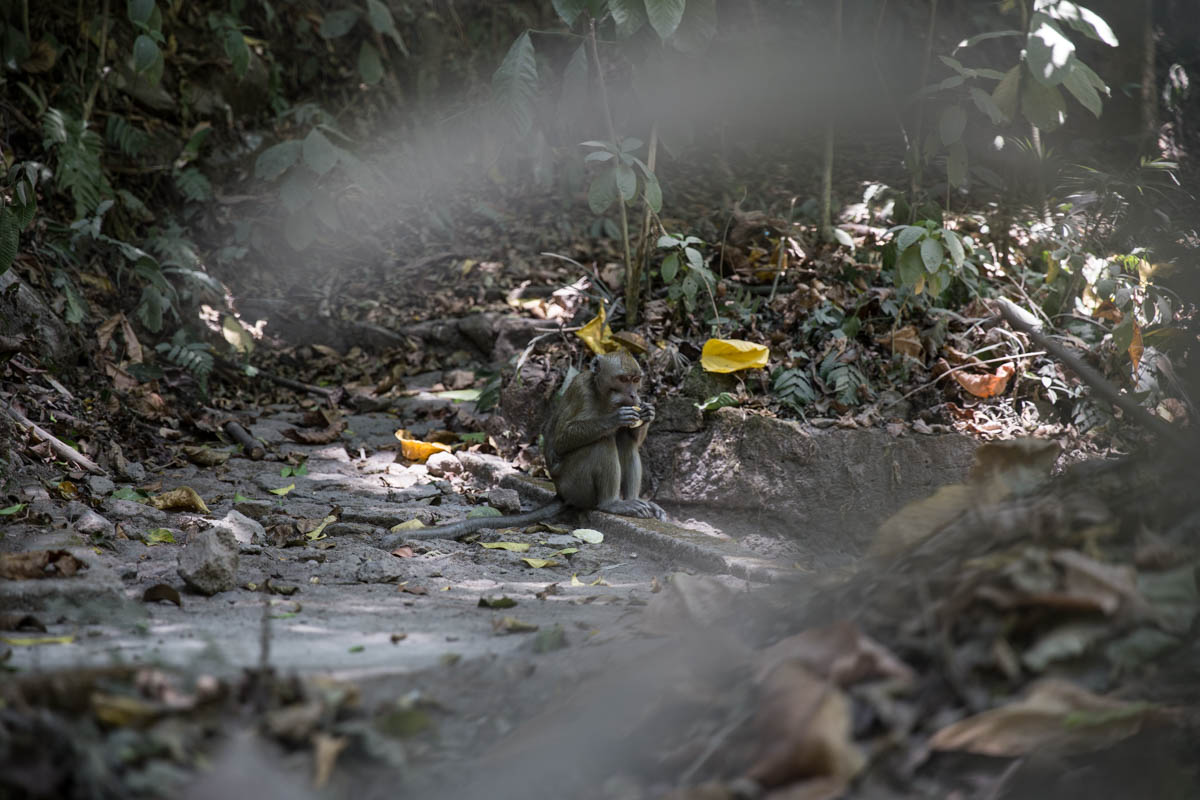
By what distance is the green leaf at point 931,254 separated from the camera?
5.62 meters

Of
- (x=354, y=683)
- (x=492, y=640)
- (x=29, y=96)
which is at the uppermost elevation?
(x=29, y=96)

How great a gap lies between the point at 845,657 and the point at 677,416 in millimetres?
4254

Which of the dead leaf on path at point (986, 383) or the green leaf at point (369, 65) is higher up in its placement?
the green leaf at point (369, 65)

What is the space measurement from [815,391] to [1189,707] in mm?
4359

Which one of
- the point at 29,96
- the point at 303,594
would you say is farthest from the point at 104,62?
the point at 303,594

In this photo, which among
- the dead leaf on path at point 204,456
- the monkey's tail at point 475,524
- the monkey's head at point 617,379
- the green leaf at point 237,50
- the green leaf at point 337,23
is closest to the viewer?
the monkey's tail at point 475,524

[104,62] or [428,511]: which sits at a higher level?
[104,62]

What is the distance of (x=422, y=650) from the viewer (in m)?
2.91

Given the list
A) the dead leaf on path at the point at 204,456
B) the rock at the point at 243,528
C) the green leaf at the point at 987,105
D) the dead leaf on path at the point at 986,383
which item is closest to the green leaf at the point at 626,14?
the green leaf at the point at 987,105

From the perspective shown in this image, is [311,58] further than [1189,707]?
Yes

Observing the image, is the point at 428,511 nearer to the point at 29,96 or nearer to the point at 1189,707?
the point at 1189,707

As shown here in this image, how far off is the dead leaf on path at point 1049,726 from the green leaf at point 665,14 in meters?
4.48

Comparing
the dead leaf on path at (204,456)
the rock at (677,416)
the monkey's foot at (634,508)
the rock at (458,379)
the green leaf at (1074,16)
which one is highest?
the green leaf at (1074,16)

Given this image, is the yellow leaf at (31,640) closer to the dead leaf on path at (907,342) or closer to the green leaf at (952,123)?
the dead leaf on path at (907,342)
